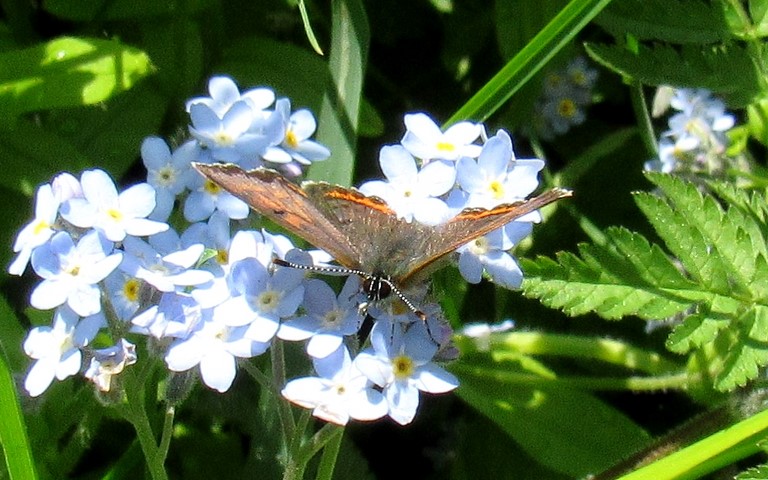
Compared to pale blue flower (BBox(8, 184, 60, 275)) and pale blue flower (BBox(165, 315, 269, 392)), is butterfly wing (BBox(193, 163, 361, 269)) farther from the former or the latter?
pale blue flower (BBox(8, 184, 60, 275))

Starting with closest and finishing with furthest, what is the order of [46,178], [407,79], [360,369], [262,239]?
[360,369], [262,239], [46,178], [407,79]

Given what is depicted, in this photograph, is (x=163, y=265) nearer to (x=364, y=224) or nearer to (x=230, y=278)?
(x=230, y=278)

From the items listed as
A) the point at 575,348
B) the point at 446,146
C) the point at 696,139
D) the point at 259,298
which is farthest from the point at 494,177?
the point at 696,139

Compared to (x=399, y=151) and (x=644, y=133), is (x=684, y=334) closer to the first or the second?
(x=399, y=151)

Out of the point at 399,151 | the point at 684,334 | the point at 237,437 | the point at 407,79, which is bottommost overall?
the point at 237,437

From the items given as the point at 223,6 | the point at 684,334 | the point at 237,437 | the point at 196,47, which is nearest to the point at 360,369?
the point at 684,334

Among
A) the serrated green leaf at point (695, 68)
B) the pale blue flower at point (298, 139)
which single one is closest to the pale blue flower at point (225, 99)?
the pale blue flower at point (298, 139)

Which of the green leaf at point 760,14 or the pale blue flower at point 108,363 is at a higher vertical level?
the green leaf at point 760,14

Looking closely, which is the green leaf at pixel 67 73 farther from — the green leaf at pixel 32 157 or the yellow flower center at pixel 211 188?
the yellow flower center at pixel 211 188
